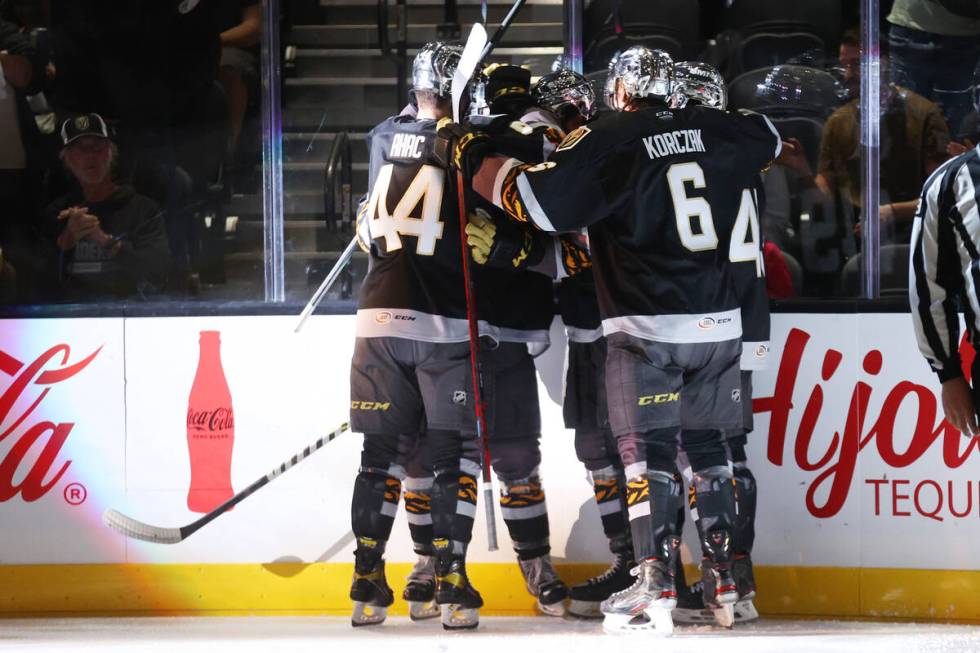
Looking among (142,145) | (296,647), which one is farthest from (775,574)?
(142,145)

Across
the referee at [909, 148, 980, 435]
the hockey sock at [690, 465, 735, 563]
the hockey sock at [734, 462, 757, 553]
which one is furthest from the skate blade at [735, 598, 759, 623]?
the referee at [909, 148, 980, 435]

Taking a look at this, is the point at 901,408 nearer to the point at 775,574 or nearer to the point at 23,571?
the point at 775,574

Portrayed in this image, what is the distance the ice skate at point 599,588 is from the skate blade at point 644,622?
444mm

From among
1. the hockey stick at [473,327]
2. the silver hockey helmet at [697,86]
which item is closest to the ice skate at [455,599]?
the hockey stick at [473,327]

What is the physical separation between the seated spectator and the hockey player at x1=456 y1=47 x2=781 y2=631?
4.44 ft

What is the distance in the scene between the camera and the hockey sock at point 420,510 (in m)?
4.14

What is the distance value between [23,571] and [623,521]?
1928 mm

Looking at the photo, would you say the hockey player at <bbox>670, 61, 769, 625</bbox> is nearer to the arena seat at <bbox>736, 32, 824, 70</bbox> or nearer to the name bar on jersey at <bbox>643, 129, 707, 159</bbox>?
the name bar on jersey at <bbox>643, 129, 707, 159</bbox>

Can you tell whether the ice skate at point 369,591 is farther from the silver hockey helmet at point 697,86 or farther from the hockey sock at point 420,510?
the silver hockey helmet at point 697,86

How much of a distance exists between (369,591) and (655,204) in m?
1.44

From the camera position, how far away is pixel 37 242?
456 centimetres

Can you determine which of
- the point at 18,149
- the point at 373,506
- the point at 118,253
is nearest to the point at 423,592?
the point at 373,506

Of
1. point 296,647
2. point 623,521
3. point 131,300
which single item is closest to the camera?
point 296,647

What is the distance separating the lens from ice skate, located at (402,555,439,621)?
4160 millimetres
